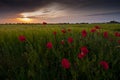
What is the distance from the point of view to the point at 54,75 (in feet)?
13.3

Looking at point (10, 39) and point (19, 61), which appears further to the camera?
point (10, 39)

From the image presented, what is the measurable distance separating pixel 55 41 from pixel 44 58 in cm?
113

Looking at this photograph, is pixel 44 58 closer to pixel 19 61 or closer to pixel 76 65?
pixel 19 61

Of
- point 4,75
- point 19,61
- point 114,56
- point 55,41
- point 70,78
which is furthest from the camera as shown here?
point 55,41

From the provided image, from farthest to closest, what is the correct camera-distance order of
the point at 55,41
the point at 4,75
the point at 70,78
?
the point at 55,41, the point at 4,75, the point at 70,78

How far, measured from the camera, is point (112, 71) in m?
4.23

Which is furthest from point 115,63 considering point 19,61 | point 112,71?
point 19,61

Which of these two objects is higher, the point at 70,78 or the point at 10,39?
the point at 10,39

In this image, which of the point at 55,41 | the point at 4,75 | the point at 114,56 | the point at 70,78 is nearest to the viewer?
the point at 70,78

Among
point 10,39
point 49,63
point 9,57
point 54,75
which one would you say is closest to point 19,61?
point 9,57

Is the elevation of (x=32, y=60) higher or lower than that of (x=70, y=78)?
higher

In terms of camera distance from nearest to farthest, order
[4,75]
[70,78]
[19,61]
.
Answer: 1. [70,78]
2. [4,75]
3. [19,61]

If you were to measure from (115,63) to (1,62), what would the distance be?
247 centimetres

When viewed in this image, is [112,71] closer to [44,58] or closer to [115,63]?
[115,63]
